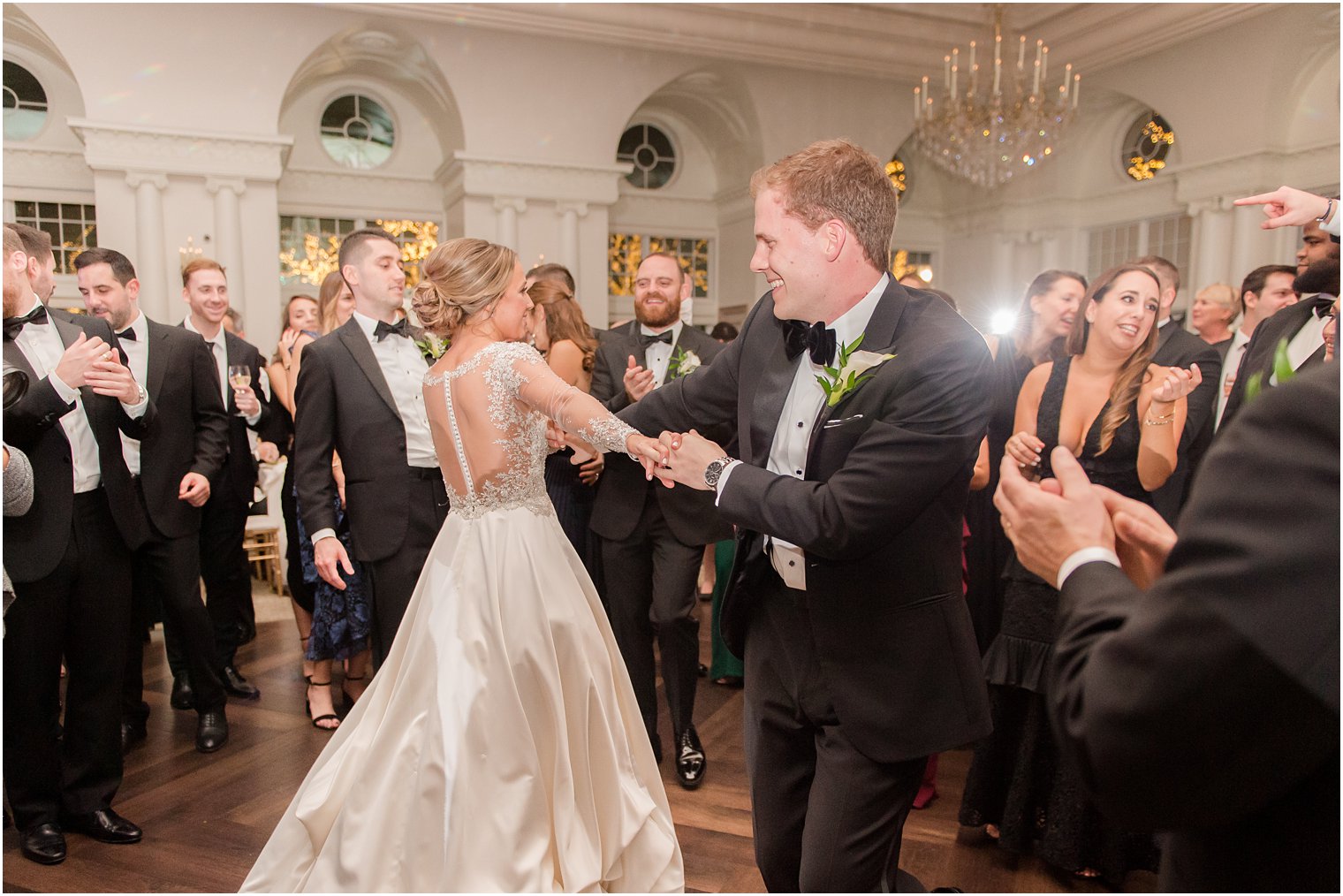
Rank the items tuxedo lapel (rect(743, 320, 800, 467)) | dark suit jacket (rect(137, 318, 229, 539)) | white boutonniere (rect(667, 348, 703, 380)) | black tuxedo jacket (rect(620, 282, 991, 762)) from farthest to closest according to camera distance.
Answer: white boutonniere (rect(667, 348, 703, 380)), dark suit jacket (rect(137, 318, 229, 539)), tuxedo lapel (rect(743, 320, 800, 467)), black tuxedo jacket (rect(620, 282, 991, 762))

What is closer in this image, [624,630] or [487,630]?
[487,630]

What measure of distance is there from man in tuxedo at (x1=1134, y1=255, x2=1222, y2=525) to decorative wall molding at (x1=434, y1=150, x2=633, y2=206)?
874cm

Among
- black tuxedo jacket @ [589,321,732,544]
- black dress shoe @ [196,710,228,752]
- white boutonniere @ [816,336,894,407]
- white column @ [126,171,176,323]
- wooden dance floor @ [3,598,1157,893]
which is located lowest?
wooden dance floor @ [3,598,1157,893]

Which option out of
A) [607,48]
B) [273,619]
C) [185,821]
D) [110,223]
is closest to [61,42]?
[110,223]

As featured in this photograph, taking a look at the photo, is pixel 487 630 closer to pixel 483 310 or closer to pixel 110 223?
pixel 483 310

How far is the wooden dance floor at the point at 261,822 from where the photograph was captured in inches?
112

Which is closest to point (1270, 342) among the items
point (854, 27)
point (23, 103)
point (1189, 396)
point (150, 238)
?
point (1189, 396)

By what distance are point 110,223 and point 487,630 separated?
948 centimetres

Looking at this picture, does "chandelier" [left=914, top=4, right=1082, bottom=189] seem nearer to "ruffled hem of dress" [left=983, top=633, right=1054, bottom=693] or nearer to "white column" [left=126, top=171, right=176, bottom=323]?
"ruffled hem of dress" [left=983, top=633, right=1054, bottom=693]

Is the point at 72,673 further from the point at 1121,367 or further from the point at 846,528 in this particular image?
the point at 1121,367

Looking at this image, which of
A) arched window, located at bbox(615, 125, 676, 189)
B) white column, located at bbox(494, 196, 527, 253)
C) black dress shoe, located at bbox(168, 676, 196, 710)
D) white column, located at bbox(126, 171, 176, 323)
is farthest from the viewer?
arched window, located at bbox(615, 125, 676, 189)

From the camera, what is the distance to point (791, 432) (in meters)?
1.93

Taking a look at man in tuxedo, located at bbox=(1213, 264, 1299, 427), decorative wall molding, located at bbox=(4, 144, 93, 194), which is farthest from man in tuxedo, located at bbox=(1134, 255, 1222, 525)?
decorative wall molding, located at bbox=(4, 144, 93, 194)

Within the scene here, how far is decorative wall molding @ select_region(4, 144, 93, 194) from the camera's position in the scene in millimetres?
10391
